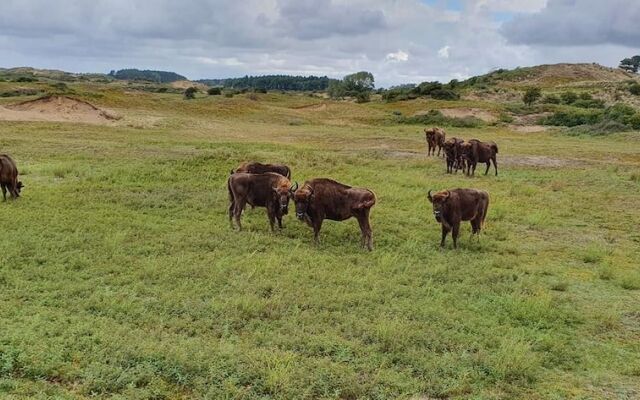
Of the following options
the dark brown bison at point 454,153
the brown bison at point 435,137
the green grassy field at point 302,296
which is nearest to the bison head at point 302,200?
the green grassy field at point 302,296

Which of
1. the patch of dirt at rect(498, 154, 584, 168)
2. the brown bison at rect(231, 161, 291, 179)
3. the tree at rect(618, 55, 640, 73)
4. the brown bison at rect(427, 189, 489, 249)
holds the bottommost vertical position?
the patch of dirt at rect(498, 154, 584, 168)

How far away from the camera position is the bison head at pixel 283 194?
12.3 meters

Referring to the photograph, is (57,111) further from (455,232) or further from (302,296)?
(302,296)

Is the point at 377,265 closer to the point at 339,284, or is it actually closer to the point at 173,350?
the point at 339,284

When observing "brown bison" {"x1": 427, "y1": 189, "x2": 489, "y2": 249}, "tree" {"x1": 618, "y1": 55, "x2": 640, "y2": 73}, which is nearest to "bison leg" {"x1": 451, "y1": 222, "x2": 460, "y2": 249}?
"brown bison" {"x1": 427, "y1": 189, "x2": 489, "y2": 249}

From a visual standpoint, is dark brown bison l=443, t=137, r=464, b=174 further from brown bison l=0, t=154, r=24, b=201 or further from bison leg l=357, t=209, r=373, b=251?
brown bison l=0, t=154, r=24, b=201

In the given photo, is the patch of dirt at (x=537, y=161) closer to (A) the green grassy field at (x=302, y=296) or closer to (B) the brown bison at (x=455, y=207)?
(A) the green grassy field at (x=302, y=296)

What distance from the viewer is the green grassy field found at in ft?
21.9

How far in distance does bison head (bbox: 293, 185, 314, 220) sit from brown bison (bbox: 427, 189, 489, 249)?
8.23 ft

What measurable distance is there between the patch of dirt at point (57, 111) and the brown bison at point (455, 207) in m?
30.3

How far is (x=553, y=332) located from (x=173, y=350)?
203 inches

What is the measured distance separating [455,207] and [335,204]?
2.53 m

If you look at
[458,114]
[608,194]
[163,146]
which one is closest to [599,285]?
[608,194]

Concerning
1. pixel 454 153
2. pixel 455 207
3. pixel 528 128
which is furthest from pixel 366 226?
pixel 528 128
